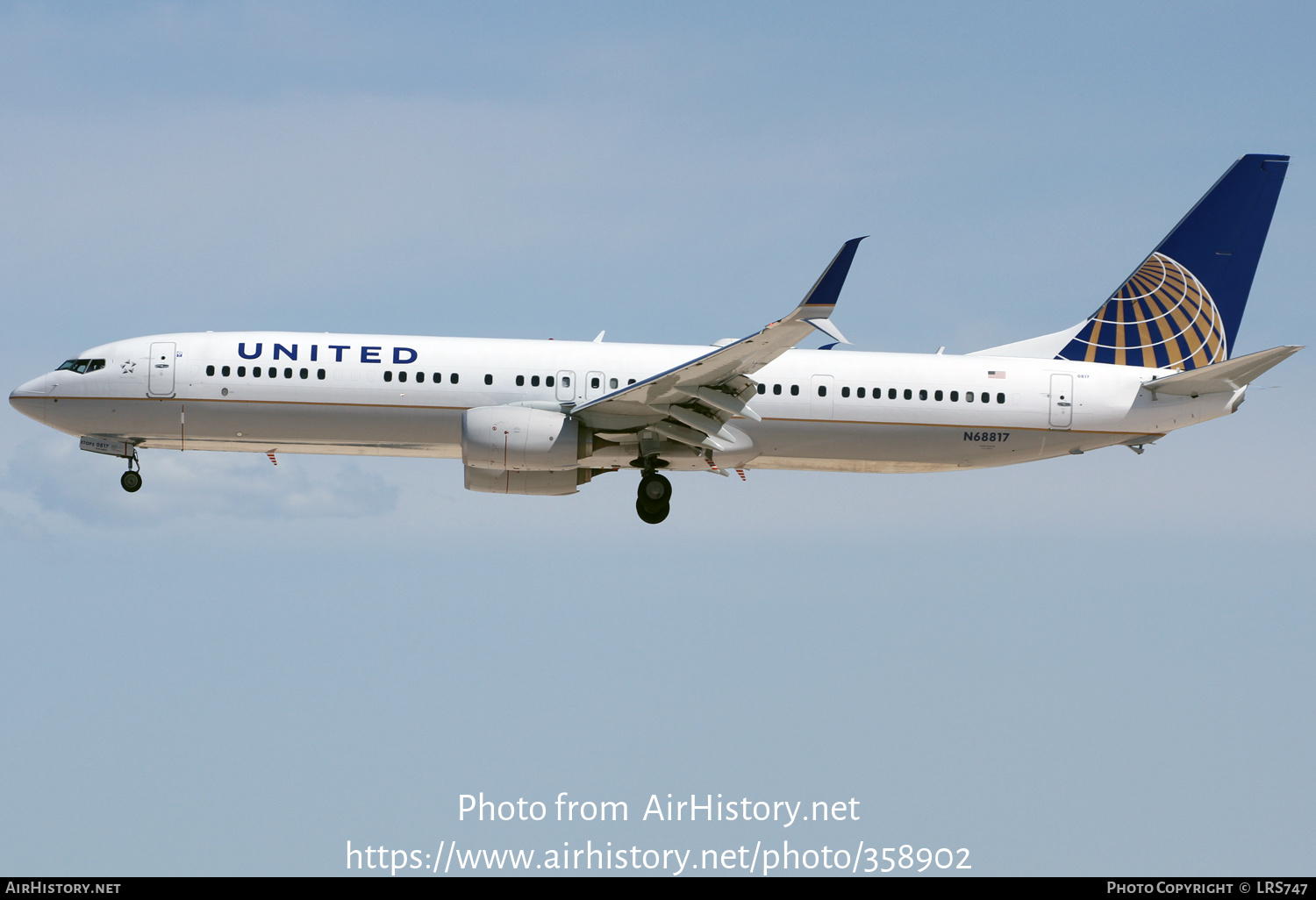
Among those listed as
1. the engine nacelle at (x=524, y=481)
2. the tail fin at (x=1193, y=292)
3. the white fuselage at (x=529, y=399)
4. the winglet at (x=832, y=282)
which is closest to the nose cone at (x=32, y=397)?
the white fuselage at (x=529, y=399)

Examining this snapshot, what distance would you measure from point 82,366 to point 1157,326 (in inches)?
1011

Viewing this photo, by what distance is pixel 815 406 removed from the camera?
29719mm

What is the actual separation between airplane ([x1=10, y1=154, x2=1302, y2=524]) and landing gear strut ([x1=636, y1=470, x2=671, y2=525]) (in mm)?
54

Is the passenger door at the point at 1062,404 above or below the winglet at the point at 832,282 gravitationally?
below

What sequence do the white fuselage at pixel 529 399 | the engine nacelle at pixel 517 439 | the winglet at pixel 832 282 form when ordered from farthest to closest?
1. the white fuselage at pixel 529 399
2. the engine nacelle at pixel 517 439
3. the winglet at pixel 832 282

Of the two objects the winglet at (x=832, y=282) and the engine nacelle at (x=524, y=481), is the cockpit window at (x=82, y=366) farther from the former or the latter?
the winglet at (x=832, y=282)

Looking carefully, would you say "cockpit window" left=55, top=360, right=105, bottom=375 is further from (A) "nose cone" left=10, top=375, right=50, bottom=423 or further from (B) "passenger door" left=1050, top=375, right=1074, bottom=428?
(B) "passenger door" left=1050, top=375, right=1074, bottom=428

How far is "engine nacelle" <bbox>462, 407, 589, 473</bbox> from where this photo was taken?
91.6ft

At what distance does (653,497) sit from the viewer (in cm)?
2972

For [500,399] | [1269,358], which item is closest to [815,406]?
[500,399]

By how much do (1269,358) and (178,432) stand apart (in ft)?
77.0

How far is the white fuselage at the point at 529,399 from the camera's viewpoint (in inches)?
1150

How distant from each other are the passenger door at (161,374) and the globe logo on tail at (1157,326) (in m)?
20.8

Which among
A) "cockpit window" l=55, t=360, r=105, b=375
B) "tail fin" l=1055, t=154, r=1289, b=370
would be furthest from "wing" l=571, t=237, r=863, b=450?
"cockpit window" l=55, t=360, r=105, b=375
